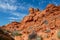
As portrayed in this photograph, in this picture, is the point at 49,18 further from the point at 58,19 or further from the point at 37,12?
the point at 37,12

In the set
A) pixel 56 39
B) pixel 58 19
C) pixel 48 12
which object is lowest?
pixel 56 39

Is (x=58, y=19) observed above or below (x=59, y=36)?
above

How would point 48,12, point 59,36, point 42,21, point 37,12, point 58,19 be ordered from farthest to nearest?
1. point 37,12
2. point 48,12
3. point 42,21
4. point 58,19
5. point 59,36

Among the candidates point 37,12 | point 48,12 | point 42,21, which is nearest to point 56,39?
point 42,21

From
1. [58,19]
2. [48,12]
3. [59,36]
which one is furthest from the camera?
[48,12]

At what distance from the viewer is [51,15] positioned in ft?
187

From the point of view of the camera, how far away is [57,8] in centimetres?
6097

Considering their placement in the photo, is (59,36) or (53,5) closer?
(59,36)

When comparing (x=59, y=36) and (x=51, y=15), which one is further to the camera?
(x=51, y=15)

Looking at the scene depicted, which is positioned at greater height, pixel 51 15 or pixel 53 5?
pixel 53 5

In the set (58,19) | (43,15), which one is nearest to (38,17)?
(43,15)

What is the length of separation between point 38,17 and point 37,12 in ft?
17.0

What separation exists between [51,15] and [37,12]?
941cm

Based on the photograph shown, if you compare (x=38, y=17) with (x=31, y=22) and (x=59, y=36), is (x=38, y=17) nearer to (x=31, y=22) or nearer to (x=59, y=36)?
(x=31, y=22)
